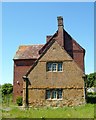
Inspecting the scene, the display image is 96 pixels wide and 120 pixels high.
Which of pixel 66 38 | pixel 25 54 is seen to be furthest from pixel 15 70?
pixel 66 38

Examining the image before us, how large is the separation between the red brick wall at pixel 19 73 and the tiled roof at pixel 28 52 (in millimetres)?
775

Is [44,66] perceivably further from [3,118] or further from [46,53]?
[3,118]

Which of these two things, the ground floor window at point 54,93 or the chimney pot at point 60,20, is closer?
the ground floor window at point 54,93

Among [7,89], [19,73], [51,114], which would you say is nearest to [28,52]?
[19,73]

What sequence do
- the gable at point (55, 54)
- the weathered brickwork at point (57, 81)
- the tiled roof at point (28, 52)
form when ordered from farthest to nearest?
the tiled roof at point (28, 52)
the gable at point (55, 54)
the weathered brickwork at point (57, 81)

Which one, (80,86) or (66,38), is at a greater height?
(66,38)

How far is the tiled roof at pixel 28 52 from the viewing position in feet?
135

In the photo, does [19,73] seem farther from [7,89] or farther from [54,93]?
[7,89]

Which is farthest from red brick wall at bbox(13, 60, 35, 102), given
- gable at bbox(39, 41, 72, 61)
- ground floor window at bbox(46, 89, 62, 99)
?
ground floor window at bbox(46, 89, 62, 99)

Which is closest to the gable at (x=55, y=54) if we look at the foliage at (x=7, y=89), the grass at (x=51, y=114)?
the grass at (x=51, y=114)

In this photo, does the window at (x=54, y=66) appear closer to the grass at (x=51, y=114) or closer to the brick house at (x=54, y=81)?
the brick house at (x=54, y=81)

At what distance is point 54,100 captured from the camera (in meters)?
32.4

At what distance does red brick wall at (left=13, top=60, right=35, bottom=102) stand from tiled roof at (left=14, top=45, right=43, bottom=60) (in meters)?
0.77

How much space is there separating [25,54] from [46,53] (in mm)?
8896
